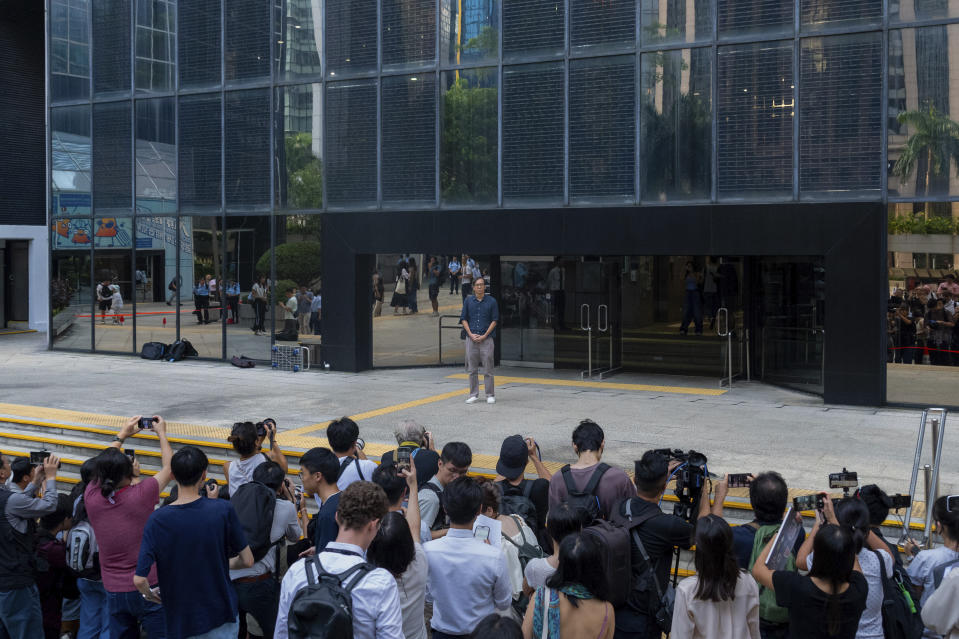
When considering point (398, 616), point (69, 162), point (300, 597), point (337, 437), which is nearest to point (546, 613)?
point (398, 616)

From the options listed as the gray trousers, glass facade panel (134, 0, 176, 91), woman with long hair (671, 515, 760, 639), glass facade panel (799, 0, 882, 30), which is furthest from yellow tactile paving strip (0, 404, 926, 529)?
glass facade panel (134, 0, 176, 91)

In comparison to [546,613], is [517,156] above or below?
above

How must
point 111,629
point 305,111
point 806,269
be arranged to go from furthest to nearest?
point 305,111 < point 806,269 < point 111,629

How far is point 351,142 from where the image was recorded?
1728cm

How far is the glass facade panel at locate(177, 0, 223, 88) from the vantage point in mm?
18625

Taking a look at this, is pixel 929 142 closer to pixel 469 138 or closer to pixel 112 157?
pixel 469 138

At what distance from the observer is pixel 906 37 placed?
43.1ft

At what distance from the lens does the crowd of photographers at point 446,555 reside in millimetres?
3961

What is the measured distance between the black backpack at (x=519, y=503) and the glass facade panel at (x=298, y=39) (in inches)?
524

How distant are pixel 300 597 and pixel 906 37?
12502 mm

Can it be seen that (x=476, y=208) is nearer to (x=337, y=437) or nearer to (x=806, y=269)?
(x=806, y=269)

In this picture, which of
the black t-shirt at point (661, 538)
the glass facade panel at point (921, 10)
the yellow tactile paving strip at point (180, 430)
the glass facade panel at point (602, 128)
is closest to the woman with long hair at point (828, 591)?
the black t-shirt at point (661, 538)

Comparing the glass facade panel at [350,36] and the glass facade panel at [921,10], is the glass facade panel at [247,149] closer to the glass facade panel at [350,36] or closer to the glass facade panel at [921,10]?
the glass facade panel at [350,36]

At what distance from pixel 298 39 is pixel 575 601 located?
15.7 meters
